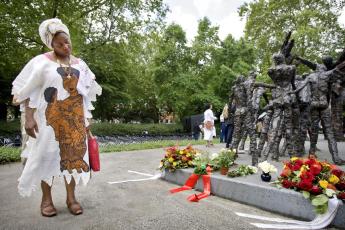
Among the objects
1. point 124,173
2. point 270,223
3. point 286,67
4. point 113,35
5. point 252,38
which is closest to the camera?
point 270,223

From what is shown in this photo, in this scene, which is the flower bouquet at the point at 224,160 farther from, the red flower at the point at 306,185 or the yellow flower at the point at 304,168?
the red flower at the point at 306,185

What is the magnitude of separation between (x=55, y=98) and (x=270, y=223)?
9.99 ft

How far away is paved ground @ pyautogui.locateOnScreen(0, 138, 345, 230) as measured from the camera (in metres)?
4.21

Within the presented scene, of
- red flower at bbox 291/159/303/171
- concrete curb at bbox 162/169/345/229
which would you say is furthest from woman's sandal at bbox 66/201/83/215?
red flower at bbox 291/159/303/171

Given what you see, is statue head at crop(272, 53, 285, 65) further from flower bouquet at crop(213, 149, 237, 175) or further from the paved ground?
the paved ground

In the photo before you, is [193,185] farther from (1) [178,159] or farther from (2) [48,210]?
(2) [48,210]

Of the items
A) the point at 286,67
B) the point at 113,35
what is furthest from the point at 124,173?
the point at 113,35

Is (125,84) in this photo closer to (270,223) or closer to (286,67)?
(286,67)

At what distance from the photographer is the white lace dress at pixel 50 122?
4.37 meters

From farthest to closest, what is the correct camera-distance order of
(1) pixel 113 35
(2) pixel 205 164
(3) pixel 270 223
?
1. (1) pixel 113 35
2. (2) pixel 205 164
3. (3) pixel 270 223

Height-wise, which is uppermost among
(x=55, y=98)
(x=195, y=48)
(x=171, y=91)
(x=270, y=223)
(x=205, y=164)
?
(x=195, y=48)

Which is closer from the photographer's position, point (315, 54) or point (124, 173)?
point (124, 173)

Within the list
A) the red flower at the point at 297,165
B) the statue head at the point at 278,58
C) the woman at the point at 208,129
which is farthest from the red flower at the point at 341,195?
the woman at the point at 208,129

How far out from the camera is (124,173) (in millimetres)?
8352
